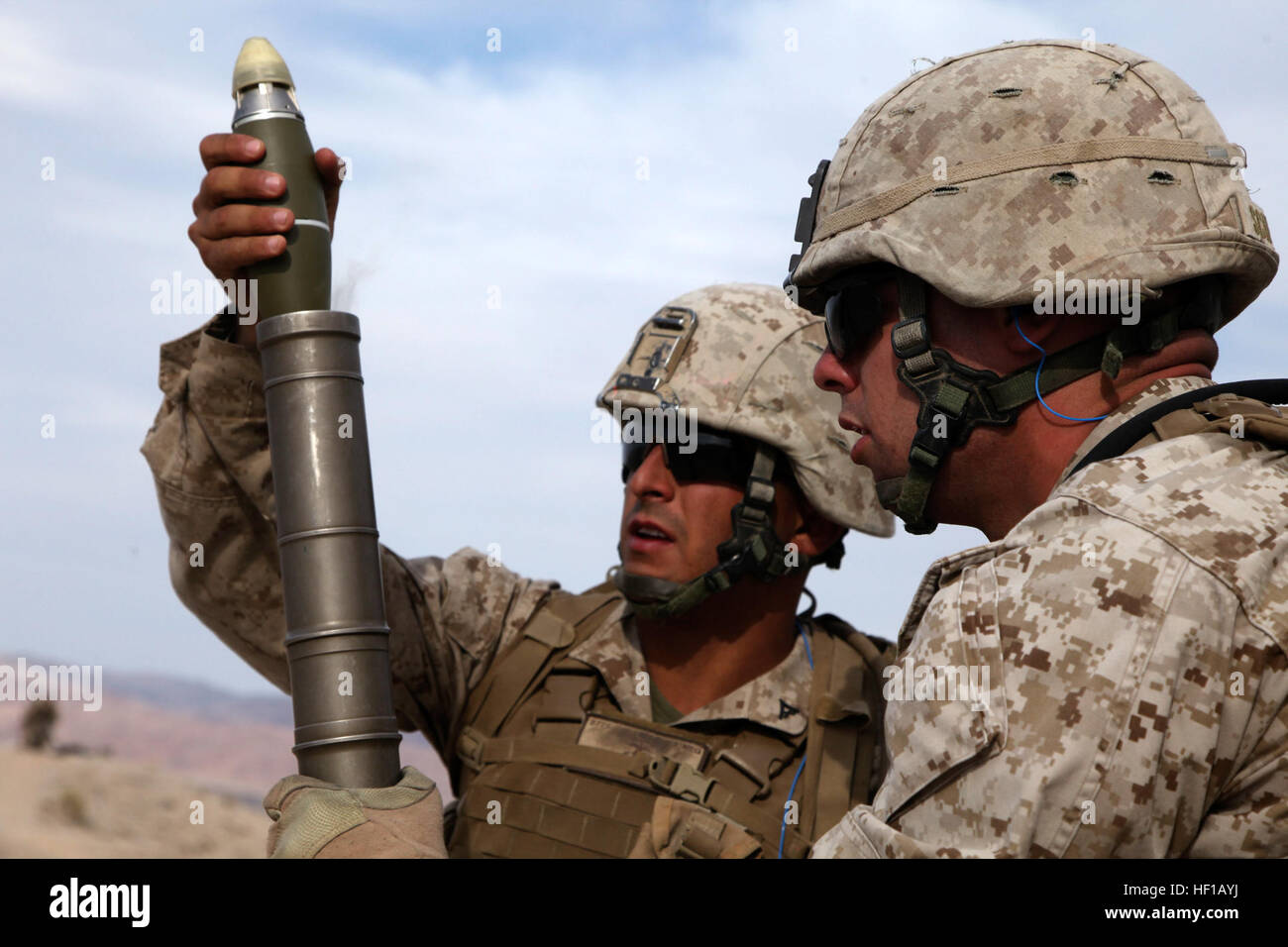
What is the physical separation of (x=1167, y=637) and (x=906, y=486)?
3.86ft

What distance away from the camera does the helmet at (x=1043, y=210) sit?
344cm

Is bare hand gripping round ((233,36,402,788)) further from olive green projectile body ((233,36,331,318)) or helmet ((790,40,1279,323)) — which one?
helmet ((790,40,1279,323))

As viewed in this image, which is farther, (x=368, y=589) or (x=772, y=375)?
(x=772, y=375)

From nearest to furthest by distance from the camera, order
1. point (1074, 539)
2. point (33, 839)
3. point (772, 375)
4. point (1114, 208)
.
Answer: point (1074, 539)
point (1114, 208)
point (772, 375)
point (33, 839)

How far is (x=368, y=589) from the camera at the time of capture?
12.6 feet

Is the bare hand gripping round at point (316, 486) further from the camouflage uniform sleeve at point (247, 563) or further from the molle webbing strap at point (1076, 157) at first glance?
the molle webbing strap at point (1076, 157)

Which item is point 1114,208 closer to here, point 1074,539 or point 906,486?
point 906,486

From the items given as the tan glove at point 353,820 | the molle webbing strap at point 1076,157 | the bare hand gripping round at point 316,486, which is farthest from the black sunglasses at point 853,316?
the tan glove at point 353,820

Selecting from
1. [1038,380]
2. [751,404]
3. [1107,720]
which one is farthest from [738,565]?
[1107,720]

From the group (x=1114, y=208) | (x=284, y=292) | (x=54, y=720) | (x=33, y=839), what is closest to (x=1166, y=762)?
(x=1114, y=208)

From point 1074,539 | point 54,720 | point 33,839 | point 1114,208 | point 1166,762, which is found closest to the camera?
point 1166,762

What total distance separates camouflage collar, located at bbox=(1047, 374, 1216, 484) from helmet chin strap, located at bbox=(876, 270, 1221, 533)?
100 mm

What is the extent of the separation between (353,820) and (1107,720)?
78.6 inches

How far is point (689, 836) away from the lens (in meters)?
5.12
